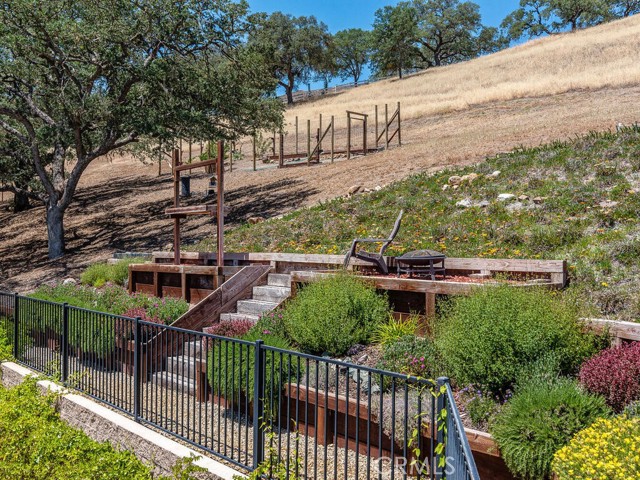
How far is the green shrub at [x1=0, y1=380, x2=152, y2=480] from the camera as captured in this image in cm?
504

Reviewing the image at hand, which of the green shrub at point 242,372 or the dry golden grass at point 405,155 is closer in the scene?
the green shrub at point 242,372

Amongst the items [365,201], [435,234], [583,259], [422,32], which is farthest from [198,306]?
[422,32]

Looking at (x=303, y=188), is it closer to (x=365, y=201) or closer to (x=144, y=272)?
(x=365, y=201)

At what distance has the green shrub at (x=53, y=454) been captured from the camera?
5.04 metres

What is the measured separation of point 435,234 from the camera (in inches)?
428

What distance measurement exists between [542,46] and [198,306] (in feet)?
182

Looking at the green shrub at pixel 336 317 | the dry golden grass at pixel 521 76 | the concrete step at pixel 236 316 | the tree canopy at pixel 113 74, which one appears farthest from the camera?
the dry golden grass at pixel 521 76

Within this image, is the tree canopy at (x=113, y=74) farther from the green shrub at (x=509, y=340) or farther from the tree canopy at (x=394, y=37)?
the tree canopy at (x=394, y=37)

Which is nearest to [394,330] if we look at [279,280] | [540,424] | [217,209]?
[540,424]

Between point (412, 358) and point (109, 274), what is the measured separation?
9319 mm

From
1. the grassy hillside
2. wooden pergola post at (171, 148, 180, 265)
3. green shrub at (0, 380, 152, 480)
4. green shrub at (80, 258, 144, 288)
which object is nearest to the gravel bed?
green shrub at (0, 380, 152, 480)

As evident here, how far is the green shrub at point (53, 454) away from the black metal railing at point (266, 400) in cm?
66

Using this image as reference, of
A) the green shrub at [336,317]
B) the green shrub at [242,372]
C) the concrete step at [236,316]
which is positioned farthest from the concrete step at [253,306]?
the green shrub at [242,372]

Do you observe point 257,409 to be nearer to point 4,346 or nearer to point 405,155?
point 4,346
